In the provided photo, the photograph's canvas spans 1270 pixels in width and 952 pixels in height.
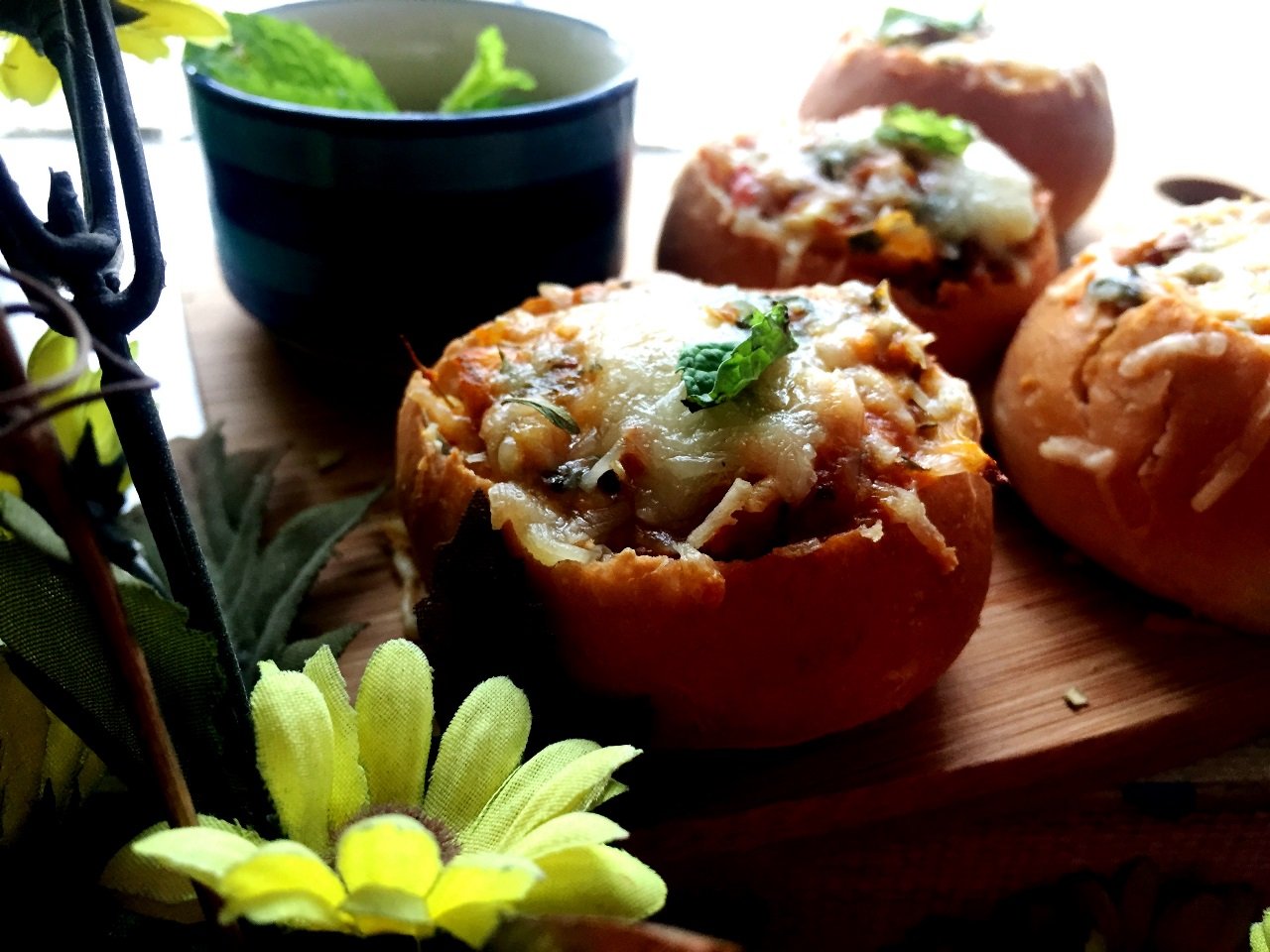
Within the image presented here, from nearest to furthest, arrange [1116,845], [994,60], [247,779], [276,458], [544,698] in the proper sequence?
[247,779]
[544,698]
[1116,845]
[276,458]
[994,60]

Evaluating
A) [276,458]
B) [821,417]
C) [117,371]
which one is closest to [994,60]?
[821,417]

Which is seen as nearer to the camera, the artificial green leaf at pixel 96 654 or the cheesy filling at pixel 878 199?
the artificial green leaf at pixel 96 654

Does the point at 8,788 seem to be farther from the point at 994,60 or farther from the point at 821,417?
the point at 994,60

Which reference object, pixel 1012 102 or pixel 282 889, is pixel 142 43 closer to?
pixel 282 889

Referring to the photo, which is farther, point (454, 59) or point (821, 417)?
point (454, 59)

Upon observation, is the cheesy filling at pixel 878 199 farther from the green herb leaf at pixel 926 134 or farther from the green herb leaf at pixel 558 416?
the green herb leaf at pixel 558 416

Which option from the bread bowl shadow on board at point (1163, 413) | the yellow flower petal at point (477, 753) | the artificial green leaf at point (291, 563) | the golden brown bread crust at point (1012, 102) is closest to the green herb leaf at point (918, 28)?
the golden brown bread crust at point (1012, 102)

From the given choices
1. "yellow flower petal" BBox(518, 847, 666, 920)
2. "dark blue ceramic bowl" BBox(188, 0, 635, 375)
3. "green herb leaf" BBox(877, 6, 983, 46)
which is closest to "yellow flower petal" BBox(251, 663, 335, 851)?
"yellow flower petal" BBox(518, 847, 666, 920)

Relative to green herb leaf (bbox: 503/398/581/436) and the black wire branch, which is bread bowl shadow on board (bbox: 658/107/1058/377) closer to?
green herb leaf (bbox: 503/398/581/436)
